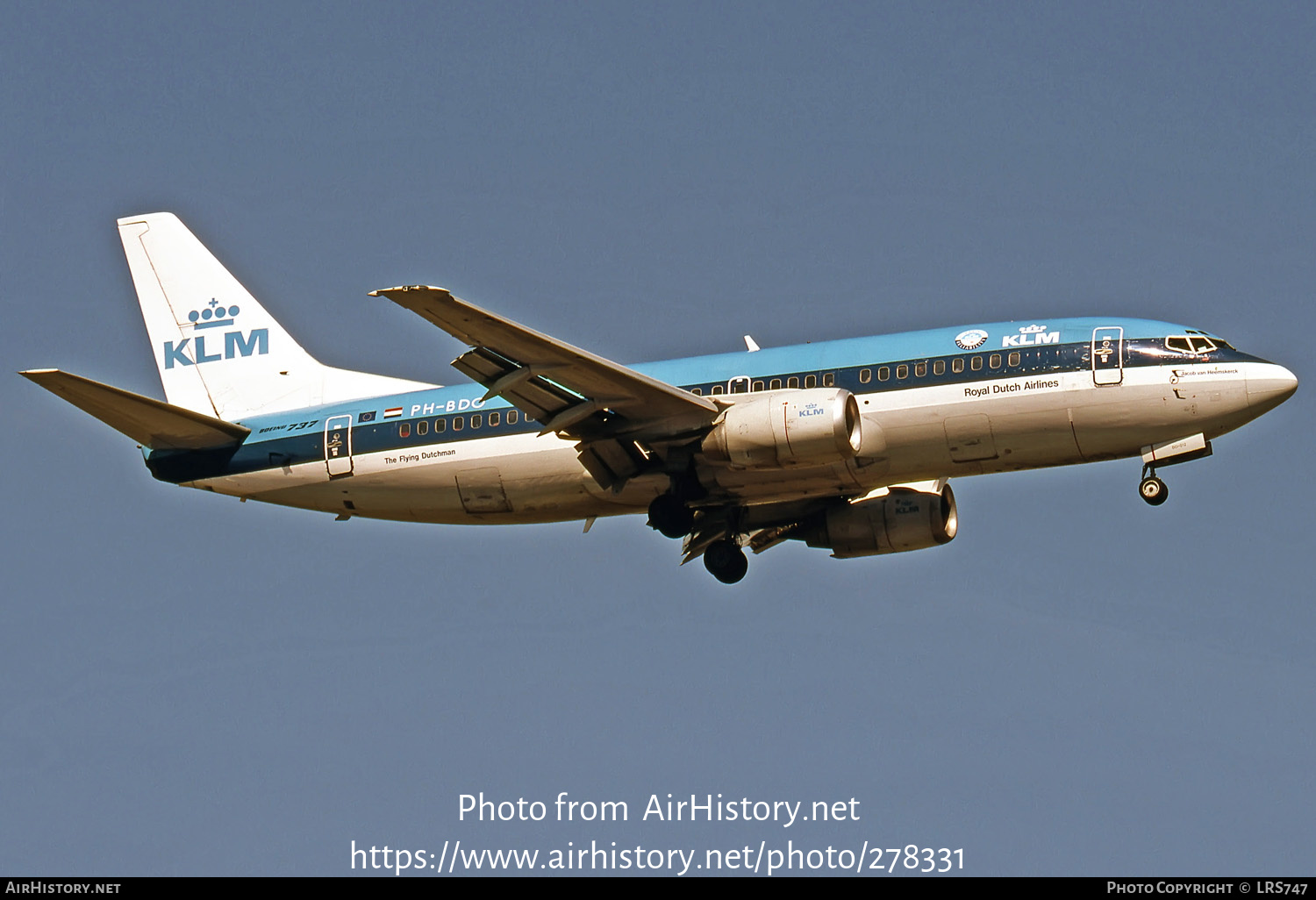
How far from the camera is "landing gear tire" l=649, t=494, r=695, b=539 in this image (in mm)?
37000

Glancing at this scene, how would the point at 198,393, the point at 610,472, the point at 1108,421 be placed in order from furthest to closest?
the point at 198,393, the point at 610,472, the point at 1108,421

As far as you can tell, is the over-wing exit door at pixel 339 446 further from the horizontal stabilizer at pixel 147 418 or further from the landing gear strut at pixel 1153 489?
the landing gear strut at pixel 1153 489

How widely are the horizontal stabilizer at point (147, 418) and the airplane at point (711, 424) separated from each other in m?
0.06

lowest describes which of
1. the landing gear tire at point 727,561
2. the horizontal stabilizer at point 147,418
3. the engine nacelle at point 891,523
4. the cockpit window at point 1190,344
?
the landing gear tire at point 727,561

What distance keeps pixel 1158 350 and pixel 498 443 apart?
13804 millimetres

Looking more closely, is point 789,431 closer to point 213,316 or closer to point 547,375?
point 547,375

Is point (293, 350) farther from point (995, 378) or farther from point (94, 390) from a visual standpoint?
point (995, 378)

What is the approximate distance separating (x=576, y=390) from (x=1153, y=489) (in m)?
11.6

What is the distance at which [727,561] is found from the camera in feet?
131

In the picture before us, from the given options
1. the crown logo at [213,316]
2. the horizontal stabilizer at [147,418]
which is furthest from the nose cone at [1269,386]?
the crown logo at [213,316]

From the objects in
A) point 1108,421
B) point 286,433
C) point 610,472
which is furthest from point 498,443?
point 1108,421

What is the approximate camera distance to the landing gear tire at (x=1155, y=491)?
34750 millimetres

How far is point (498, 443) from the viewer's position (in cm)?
3803

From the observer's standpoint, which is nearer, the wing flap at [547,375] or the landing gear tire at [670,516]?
→ the wing flap at [547,375]
